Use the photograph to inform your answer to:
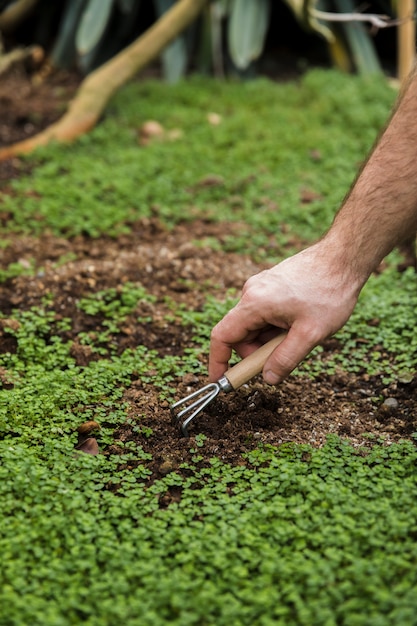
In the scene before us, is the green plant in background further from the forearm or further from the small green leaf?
the forearm

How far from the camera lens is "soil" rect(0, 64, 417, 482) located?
3.08 m

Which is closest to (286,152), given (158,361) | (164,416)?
(158,361)

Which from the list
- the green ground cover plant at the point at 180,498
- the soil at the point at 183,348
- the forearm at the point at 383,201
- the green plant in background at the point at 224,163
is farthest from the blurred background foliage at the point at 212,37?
the forearm at the point at 383,201

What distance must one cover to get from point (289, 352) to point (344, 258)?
1.19ft

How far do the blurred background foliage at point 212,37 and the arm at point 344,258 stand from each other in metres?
3.93

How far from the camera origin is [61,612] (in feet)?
7.52

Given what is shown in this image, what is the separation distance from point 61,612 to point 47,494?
46cm

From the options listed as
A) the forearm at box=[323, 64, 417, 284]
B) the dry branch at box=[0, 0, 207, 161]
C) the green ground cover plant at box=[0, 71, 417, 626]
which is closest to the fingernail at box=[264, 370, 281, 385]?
the green ground cover plant at box=[0, 71, 417, 626]

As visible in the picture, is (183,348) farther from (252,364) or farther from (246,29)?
(246,29)

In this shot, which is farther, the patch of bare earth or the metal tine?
the patch of bare earth

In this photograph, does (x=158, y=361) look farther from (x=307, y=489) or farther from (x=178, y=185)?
(x=178, y=185)

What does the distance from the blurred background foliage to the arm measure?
12.9 ft

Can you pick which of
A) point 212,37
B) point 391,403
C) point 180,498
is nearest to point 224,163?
point 212,37

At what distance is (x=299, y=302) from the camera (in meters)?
2.73
